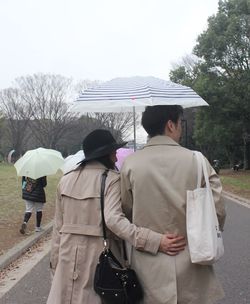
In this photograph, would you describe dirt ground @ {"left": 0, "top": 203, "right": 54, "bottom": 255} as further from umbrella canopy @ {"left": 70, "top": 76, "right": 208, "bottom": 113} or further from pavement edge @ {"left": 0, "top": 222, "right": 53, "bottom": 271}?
umbrella canopy @ {"left": 70, "top": 76, "right": 208, "bottom": 113}

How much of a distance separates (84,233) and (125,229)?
29 centimetres

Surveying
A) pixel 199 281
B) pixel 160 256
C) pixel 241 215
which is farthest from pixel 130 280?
pixel 241 215

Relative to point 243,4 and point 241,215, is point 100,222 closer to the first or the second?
point 241,215

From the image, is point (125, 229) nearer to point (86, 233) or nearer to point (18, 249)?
point (86, 233)

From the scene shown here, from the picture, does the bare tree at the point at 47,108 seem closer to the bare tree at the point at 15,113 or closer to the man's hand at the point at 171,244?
the bare tree at the point at 15,113

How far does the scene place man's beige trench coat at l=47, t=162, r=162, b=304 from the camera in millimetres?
2795

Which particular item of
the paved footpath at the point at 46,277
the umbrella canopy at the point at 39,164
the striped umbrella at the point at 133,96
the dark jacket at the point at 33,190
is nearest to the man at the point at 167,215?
the striped umbrella at the point at 133,96

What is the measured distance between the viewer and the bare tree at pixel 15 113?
58938mm

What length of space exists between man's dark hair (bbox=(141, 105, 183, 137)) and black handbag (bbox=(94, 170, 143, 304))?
0.77 metres

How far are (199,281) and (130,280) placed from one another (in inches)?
14.7

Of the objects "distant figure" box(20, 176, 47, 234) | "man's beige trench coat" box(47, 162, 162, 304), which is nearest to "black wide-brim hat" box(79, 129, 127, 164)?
"man's beige trench coat" box(47, 162, 162, 304)

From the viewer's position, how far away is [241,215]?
1334cm

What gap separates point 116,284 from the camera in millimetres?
2717

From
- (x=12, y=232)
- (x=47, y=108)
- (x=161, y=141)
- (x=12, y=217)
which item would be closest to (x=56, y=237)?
(x=161, y=141)
